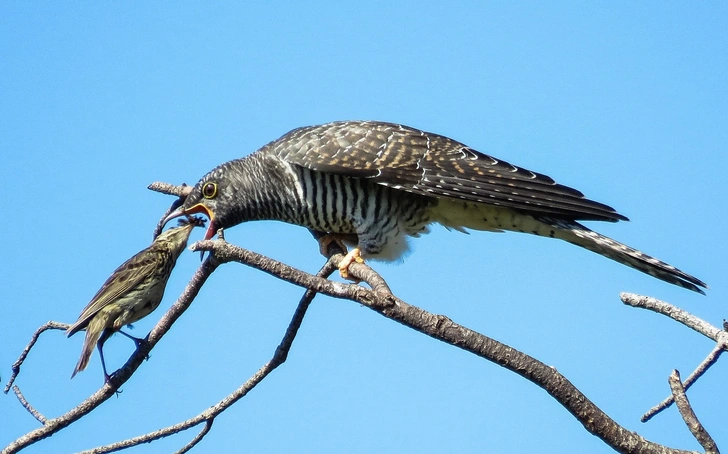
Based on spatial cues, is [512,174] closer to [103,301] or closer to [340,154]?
[340,154]

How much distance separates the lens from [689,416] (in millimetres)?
3076

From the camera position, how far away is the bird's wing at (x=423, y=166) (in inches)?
226

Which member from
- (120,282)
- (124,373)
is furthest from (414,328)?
(120,282)

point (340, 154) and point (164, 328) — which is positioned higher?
point (340, 154)

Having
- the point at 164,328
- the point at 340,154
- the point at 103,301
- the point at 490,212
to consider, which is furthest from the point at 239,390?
the point at 490,212

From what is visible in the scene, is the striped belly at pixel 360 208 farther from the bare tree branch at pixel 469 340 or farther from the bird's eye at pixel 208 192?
the bare tree branch at pixel 469 340

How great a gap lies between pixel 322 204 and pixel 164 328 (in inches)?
69.6

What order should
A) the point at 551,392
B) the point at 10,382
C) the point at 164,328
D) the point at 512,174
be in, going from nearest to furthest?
the point at 551,392, the point at 10,382, the point at 164,328, the point at 512,174

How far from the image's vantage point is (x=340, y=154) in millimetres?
6023

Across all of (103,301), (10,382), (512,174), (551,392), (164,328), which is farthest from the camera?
(512,174)

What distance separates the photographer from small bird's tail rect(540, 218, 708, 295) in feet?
15.7

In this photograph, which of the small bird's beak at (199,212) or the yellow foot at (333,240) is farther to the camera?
the yellow foot at (333,240)

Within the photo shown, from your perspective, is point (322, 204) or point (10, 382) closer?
point (10, 382)

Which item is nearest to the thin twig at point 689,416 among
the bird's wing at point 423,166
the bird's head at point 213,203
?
the bird's wing at point 423,166
